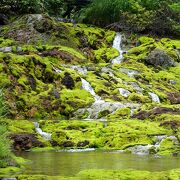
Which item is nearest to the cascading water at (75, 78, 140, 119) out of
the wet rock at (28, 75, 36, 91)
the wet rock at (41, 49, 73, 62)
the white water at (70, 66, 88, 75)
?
the wet rock at (28, 75, 36, 91)

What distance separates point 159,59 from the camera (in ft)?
200

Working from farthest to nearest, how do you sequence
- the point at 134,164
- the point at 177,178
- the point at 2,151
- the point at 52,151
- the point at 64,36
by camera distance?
the point at 64,36 → the point at 52,151 → the point at 134,164 → the point at 2,151 → the point at 177,178

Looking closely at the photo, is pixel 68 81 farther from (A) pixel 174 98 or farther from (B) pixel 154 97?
(A) pixel 174 98

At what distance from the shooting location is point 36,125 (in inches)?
1398

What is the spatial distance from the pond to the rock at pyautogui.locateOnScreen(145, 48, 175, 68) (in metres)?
32.9

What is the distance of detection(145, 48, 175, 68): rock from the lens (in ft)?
199

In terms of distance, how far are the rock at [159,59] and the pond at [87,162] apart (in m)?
32.9

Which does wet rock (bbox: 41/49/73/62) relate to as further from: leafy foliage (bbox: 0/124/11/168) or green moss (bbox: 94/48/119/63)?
leafy foliage (bbox: 0/124/11/168)

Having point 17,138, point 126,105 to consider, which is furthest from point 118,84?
point 17,138

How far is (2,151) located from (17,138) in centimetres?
892

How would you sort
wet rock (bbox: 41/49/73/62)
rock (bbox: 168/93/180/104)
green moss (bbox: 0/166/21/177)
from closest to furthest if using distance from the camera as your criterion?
1. green moss (bbox: 0/166/21/177)
2. rock (bbox: 168/93/180/104)
3. wet rock (bbox: 41/49/73/62)

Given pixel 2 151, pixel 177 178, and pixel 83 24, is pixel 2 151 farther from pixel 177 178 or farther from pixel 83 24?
pixel 83 24

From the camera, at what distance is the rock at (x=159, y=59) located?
60656 mm

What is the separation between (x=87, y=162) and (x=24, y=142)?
754cm
